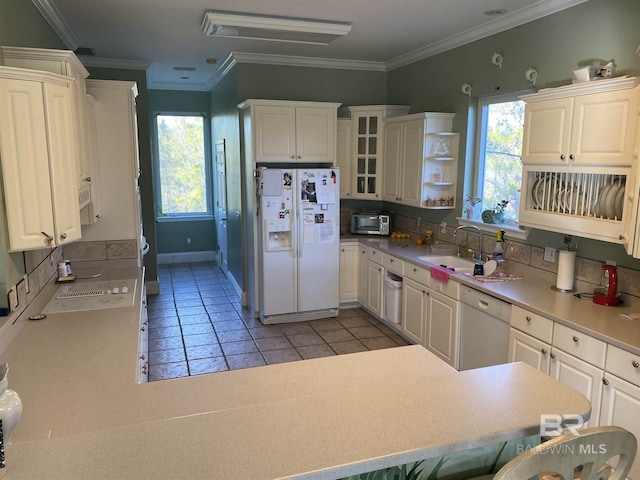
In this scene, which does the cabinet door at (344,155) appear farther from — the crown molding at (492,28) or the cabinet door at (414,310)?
the cabinet door at (414,310)

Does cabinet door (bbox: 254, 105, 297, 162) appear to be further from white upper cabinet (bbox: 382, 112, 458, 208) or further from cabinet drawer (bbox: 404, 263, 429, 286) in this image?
cabinet drawer (bbox: 404, 263, 429, 286)

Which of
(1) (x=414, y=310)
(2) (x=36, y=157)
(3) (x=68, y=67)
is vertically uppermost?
(3) (x=68, y=67)

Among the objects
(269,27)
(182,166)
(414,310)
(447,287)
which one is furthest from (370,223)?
(182,166)

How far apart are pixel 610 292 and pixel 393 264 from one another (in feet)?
6.94

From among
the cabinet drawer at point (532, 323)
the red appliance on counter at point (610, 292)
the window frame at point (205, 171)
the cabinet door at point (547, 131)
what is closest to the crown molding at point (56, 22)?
the window frame at point (205, 171)

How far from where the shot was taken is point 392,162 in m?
5.33

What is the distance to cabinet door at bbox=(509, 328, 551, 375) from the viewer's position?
2.88 meters

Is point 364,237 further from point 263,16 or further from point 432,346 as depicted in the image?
point 263,16

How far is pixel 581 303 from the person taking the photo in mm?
3002

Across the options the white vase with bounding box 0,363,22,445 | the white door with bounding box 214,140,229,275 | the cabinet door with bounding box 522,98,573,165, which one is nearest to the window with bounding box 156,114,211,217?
the white door with bounding box 214,140,229,275

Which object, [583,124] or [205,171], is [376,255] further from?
[205,171]

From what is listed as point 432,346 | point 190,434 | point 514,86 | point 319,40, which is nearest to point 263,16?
point 319,40

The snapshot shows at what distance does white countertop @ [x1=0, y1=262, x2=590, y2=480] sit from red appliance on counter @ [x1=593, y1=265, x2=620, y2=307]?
140 centimetres

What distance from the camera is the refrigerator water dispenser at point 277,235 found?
4938 mm
